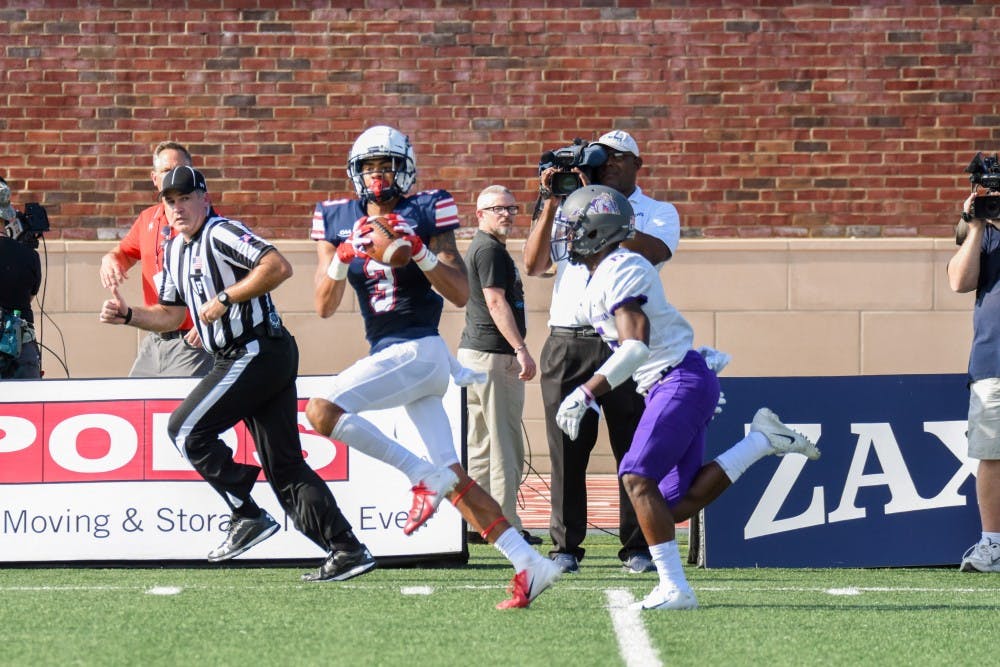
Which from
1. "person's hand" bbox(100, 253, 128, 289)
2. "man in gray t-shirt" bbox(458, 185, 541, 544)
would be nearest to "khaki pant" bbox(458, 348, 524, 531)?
"man in gray t-shirt" bbox(458, 185, 541, 544)

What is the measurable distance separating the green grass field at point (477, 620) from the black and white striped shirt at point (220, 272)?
1.10 meters

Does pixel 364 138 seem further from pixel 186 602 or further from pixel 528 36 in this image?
pixel 528 36

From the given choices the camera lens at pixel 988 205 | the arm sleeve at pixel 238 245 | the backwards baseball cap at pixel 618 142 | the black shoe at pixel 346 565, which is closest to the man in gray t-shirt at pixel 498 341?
the backwards baseball cap at pixel 618 142

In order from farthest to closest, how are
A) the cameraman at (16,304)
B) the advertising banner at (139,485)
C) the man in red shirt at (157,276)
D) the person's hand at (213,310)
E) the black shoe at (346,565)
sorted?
1. the cameraman at (16,304)
2. the man in red shirt at (157,276)
3. the advertising banner at (139,485)
4. the black shoe at (346,565)
5. the person's hand at (213,310)

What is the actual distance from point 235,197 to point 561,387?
19.5 feet

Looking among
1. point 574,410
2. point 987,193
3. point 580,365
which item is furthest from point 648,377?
point 987,193

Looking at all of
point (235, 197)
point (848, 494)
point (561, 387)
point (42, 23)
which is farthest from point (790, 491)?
point (42, 23)

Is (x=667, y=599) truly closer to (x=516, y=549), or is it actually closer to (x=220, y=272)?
(x=516, y=549)

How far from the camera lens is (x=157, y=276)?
7988mm

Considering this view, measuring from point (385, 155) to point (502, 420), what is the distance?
8.62 feet

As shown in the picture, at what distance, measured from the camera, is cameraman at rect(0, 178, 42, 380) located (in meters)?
8.40

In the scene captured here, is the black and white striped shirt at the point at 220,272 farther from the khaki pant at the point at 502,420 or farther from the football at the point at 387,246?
the khaki pant at the point at 502,420

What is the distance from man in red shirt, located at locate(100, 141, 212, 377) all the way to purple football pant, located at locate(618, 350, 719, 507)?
8.61ft

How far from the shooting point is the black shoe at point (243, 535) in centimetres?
694
